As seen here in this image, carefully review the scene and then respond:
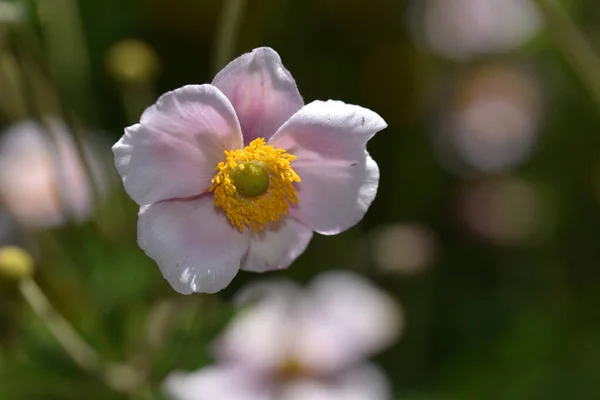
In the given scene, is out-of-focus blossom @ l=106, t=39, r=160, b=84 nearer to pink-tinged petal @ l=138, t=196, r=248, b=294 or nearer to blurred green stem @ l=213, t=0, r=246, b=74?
blurred green stem @ l=213, t=0, r=246, b=74

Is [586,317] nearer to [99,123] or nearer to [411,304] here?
[411,304]

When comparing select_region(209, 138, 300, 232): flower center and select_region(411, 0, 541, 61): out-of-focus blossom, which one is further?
select_region(411, 0, 541, 61): out-of-focus blossom

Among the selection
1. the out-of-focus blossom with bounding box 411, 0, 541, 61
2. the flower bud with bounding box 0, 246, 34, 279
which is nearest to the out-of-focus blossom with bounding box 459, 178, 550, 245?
the out-of-focus blossom with bounding box 411, 0, 541, 61

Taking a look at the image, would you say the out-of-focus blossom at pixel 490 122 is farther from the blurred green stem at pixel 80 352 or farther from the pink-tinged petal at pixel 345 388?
the blurred green stem at pixel 80 352

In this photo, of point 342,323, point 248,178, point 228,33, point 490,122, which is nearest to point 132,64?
point 228,33

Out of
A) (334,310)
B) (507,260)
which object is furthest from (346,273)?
(507,260)

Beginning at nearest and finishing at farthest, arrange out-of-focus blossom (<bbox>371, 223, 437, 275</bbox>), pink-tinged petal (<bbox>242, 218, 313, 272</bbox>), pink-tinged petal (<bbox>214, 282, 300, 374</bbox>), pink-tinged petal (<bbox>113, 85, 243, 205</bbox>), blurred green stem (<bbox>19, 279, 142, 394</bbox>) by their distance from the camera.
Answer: pink-tinged petal (<bbox>113, 85, 243, 205</bbox>) < pink-tinged petal (<bbox>242, 218, 313, 272</bbox>) < blurred green stem (<bbox>19, 279, 142, 394</bbox>) < pink-tinged petal (<bbox>214, 282, 300, 374</bbox>) < out-of-focus blossom (<bbox>371, 223, 437, 275</bbox>)

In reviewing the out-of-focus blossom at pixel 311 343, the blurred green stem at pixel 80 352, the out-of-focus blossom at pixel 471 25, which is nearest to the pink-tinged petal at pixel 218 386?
the out-of-focus blossom at pixel 311 343
